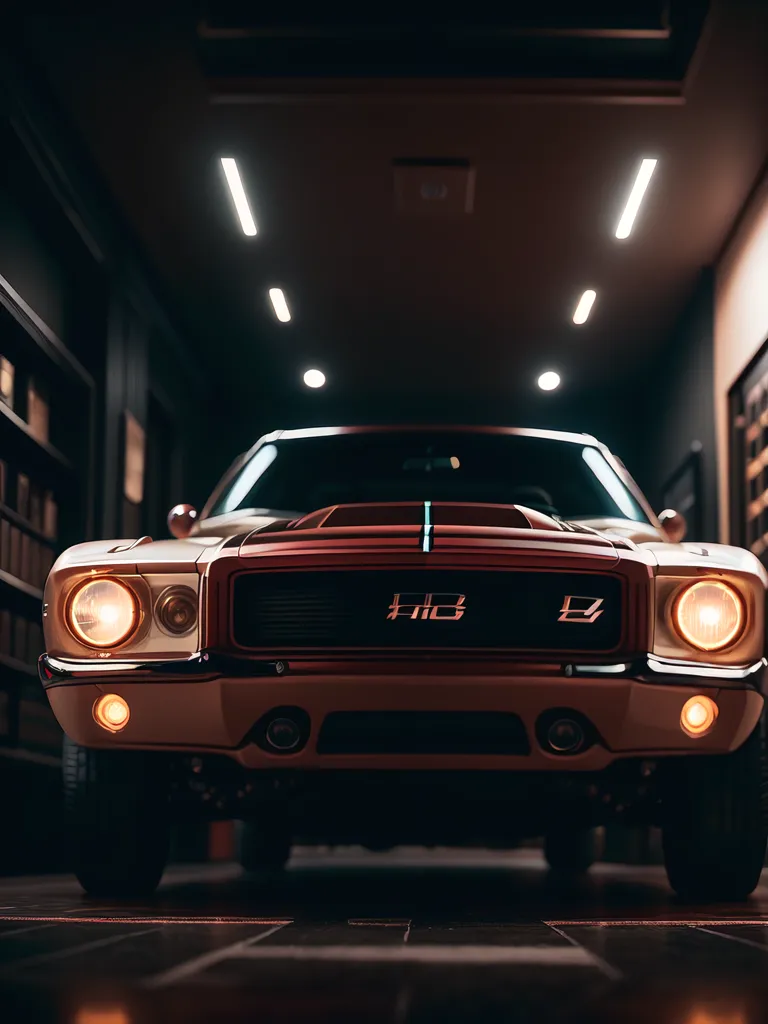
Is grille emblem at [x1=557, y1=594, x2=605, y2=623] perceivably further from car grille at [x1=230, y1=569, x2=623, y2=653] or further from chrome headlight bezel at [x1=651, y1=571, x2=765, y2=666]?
chrome headlight bezel at [x1=651, y1=571, x2=765, y2=666]

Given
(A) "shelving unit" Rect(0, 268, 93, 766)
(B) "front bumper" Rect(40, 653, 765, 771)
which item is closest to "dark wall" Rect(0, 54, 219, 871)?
(A) "shelving unit" Rect(0, 268, 93, 766)

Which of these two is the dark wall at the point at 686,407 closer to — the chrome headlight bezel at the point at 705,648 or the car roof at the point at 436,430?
the car roof at the point at 436,430

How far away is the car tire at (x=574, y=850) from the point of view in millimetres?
6543

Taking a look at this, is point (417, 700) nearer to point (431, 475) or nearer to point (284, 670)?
point (284, 670)

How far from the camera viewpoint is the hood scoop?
352 cm

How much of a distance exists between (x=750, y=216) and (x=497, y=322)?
8.82 ft

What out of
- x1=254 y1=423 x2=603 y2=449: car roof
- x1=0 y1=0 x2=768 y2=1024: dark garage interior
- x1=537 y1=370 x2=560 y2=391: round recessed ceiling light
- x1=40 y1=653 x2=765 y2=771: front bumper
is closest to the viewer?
x1=0 y1=0 x2=768 y2=1024: dark garage interior

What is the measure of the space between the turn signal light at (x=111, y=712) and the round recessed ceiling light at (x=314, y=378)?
865 cm

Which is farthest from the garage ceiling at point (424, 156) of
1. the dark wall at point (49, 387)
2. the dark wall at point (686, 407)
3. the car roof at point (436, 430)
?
the car roof at point (436, 430)

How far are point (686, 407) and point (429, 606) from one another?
303 inches

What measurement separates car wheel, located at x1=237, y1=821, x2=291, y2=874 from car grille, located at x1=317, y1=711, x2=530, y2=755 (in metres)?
3.06

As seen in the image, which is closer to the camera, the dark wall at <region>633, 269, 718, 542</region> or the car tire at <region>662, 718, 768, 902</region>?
the car tire at <region>662, 718, 768, 902</region>

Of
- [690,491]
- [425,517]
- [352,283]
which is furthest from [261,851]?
[690,491]

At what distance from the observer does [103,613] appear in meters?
3.36
